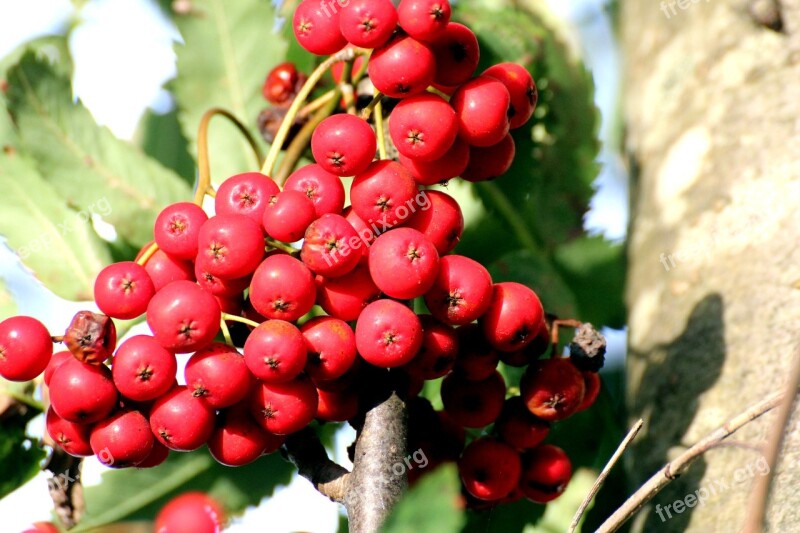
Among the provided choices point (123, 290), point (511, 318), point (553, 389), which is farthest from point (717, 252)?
point (123, 290)

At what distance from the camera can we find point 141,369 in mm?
1149

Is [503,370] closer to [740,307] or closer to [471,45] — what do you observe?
[740,307]

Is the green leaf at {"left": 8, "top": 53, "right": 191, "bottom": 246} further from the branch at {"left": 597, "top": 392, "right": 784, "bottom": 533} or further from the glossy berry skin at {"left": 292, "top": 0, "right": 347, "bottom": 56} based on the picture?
the branch at {"left": 597, "top": 392, "right": 784, "bottom": 533}

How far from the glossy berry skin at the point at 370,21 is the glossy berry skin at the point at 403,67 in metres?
0.02

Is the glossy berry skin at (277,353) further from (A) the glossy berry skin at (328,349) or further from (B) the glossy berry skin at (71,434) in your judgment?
(B) the glossy berry skin at (71,434)

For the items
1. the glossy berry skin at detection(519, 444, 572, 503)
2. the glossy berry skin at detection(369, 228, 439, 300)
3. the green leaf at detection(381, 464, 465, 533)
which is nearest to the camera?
the green leaf at detection(381, 464, 465, 533)

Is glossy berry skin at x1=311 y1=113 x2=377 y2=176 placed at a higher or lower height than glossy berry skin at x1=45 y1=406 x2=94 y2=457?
higher

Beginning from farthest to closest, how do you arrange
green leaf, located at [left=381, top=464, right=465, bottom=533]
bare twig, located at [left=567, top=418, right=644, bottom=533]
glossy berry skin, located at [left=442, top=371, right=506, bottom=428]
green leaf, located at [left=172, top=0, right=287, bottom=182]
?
green leaf, located at [left=172, top=0, right=287, bottom=182], glossy berry skin, located at [left=442, top=371, right=506, bottom=428], bare twig, located at [left=567, top=418, right=644, bottom=533], green leaf, located at [left=381, top=464, right=465, bottom=533]

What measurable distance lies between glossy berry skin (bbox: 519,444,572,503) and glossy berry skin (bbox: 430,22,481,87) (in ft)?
2.13

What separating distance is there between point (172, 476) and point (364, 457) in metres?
0.77

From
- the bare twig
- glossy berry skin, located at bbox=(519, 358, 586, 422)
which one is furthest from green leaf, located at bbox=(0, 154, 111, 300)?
the bare twig

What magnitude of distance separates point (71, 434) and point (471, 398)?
1.91 ft

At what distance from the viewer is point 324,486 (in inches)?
47.3

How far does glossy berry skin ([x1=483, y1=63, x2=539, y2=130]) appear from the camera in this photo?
1.28 meters
